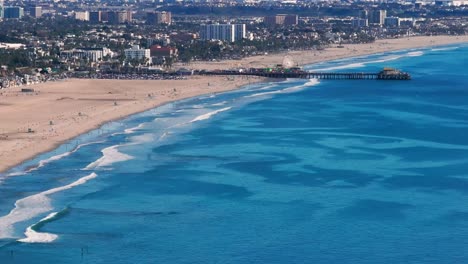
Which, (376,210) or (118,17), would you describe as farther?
(118,17)

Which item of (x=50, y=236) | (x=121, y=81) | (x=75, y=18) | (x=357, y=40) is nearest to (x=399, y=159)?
(x=50, y=236)

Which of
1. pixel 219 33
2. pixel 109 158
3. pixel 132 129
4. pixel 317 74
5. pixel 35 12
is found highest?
pixel 35 12

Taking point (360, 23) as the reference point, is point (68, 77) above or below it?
below

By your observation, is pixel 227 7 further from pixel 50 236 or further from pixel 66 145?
pixel 50 236

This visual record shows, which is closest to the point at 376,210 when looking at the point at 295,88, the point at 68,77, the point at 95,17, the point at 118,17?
the point at 295,88

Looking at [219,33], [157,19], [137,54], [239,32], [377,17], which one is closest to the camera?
[137,54]

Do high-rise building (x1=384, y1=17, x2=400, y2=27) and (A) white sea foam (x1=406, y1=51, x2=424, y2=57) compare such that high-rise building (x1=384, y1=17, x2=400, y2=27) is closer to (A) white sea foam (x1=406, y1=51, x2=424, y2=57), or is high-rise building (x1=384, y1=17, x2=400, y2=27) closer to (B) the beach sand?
(B) the beach sand

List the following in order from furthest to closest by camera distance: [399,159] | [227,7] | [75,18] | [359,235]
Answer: [227,7] < [75,18] < [399,159] < [359,235]

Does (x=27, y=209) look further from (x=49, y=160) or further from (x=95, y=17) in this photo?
(x=95, y=17)
